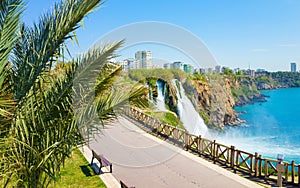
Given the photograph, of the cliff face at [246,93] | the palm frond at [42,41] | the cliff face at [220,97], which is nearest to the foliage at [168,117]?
the cliff face at [220,97]

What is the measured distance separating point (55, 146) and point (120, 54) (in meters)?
1.43

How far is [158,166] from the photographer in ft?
31.2

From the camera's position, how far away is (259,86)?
423 feet

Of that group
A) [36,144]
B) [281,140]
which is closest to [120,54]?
[36,144]

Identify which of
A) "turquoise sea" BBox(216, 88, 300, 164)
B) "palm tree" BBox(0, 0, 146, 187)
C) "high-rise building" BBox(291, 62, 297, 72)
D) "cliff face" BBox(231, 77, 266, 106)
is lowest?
"turquoise sea" BBox(216, 88, 300, 164)

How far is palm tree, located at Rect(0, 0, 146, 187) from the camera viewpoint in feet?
9.93

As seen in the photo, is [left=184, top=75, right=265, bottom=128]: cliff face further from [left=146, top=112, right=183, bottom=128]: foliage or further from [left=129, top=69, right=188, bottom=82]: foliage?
[left=146, top=112, right=183, bottom=128]: foliage

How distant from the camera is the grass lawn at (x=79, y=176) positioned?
7434 millimetres

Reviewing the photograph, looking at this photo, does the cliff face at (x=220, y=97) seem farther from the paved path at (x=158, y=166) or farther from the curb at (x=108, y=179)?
the curb at (x=108, y=179)

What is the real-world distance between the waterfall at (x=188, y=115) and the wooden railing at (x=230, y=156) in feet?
5.60

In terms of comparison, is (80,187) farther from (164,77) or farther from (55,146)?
(164,77)

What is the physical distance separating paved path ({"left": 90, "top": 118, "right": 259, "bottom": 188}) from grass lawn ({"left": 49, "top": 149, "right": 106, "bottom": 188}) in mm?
773

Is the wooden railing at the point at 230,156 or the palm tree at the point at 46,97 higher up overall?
the palm tree at the point at 46,97

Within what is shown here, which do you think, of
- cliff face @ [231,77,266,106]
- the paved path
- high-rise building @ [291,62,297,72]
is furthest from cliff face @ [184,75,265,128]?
high-rise building @ [291,62,297,72]
